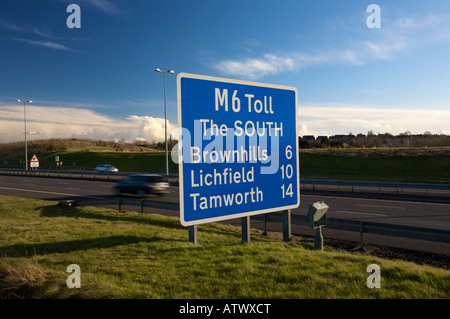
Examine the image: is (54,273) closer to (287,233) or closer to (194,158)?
(194,158)

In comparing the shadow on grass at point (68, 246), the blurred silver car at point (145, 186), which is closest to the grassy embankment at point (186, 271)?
the shadow on grass at point (68, 246)

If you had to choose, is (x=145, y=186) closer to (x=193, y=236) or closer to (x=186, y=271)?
(x=193, y=236)

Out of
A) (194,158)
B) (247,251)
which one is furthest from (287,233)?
(194,158)

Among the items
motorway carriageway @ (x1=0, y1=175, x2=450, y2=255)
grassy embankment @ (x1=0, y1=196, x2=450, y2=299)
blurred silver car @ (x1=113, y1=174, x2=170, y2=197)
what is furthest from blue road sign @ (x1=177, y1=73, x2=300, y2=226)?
blurred silver car @ (x1=113, y1=174, x2=170, y2=197)

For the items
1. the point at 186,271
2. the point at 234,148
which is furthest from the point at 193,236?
the point at 234,148

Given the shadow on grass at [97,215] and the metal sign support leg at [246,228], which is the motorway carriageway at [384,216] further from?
the metal sign support leg at [246,228]

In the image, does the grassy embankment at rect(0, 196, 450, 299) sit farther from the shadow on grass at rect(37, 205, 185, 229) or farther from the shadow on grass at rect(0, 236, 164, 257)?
the shadow on grass at rect(37, 205, 185, 229)

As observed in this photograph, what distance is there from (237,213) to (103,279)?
2088mm

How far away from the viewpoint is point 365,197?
809 inches

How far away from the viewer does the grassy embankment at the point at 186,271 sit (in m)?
4.27

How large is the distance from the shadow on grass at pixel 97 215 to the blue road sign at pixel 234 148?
5571 mm

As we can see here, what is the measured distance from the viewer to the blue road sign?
4605mm

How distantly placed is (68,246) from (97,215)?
227 inches

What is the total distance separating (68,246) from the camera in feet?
23.4
